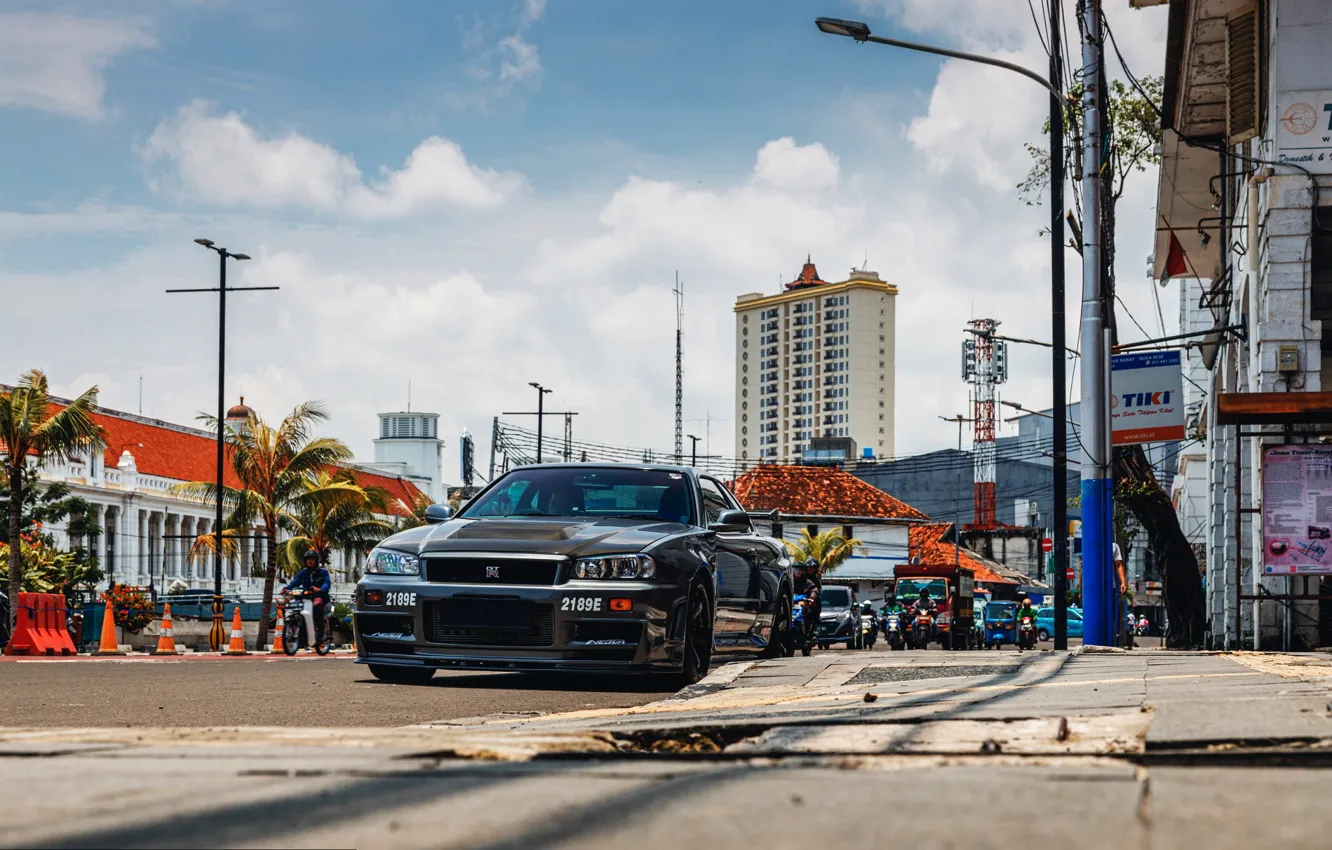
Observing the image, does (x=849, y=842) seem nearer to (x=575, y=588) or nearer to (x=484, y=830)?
(x=484, y=830)

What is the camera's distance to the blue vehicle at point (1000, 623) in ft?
162

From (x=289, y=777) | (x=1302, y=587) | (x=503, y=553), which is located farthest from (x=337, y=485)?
(x=289, y=777)

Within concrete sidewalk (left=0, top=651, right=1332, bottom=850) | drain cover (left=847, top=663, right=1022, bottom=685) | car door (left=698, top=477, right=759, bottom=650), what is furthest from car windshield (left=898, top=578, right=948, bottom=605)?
concrete sidewalk (left=0, top=651, right=1332, bottom=850)

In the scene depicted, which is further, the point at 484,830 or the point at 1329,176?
the point at 1329,176

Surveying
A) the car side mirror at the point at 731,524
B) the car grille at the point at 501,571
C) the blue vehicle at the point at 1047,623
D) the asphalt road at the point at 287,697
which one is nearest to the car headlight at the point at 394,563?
the car grille at the point at 501,571

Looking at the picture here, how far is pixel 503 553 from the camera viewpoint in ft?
34.0

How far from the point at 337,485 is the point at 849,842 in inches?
1713

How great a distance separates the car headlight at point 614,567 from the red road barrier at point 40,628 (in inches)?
608

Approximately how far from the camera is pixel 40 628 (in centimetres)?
2391

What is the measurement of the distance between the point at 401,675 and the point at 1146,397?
1196 centimetres

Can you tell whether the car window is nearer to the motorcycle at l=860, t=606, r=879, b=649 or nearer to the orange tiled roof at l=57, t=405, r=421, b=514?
the motorcycle at l=860, t=606, r=879, b=649

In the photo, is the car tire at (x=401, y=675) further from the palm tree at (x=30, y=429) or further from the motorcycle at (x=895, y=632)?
the motorcycle at (x=895, y=632)

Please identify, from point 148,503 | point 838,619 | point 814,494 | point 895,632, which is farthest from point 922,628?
point 148,503

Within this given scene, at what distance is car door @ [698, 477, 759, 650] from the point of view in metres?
12.2
